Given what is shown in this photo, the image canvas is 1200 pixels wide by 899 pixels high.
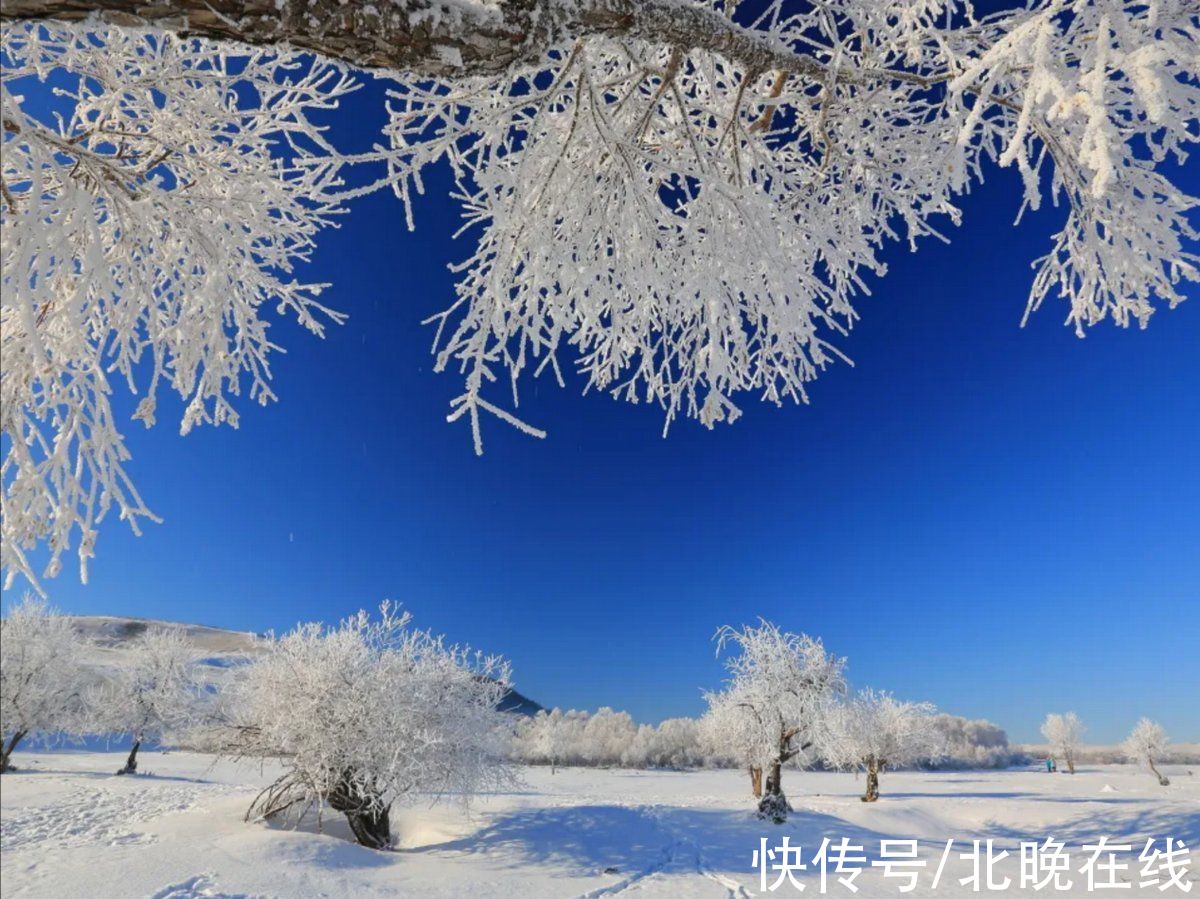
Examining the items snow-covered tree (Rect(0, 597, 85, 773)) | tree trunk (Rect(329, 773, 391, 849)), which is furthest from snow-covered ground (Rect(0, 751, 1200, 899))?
snow-covered tree (Rect(0, 597, 85, 773))

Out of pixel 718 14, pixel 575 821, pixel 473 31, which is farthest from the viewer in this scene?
pixel 575 821

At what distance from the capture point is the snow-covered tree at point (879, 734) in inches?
1118

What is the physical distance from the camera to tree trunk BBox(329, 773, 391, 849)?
47.3 feet

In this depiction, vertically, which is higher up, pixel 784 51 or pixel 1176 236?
pixel 784 51

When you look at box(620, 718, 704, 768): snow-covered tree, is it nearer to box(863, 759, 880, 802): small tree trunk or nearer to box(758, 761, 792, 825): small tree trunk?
box(863, 759, 880, 802): small tree trunk

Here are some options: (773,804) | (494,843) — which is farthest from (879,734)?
→ (494,843)

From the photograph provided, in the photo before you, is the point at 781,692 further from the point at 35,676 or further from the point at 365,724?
the point at 35,676

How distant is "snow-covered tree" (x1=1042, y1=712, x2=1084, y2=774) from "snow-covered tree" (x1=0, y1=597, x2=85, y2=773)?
233ft

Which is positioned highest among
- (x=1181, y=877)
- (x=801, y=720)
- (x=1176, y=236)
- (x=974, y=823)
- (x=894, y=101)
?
(x=894, y=101)

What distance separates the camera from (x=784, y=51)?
3096 mm

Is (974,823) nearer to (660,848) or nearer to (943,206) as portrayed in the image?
(660,848)

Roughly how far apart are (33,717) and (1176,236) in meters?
40.1

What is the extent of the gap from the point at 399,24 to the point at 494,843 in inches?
610

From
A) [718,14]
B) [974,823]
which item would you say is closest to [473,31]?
[718,14]
